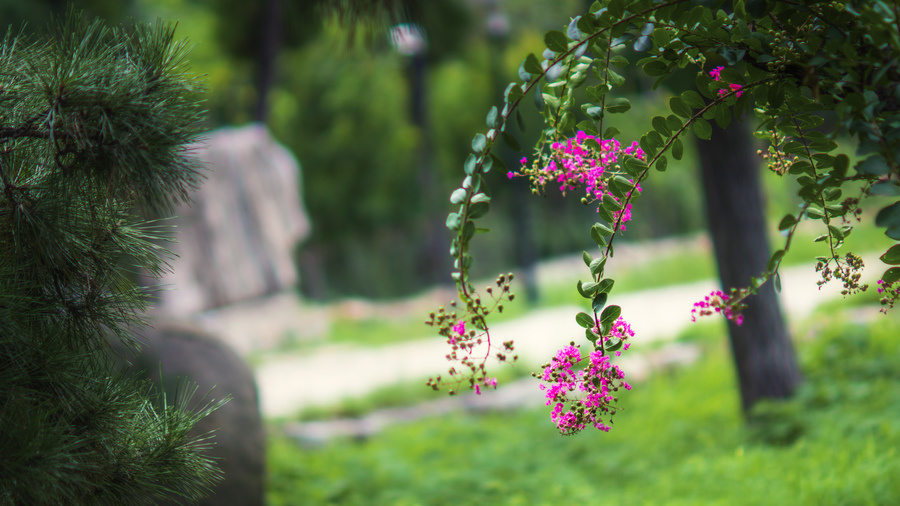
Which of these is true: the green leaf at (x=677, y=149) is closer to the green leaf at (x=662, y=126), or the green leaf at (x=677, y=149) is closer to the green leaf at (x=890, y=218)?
the green leaf at (x=662, y=126)

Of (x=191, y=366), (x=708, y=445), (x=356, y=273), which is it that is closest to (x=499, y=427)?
(x=708, y=445)

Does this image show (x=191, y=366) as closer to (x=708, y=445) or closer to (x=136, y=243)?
(x=136, y=243)

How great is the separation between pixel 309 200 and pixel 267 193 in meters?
4.88

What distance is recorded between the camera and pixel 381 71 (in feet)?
49.9

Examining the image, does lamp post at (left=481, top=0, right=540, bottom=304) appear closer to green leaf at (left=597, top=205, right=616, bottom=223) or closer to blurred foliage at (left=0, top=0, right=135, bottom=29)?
blurred foliage at (left=0, top=0, right=135, bottom=29)

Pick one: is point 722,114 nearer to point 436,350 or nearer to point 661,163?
point 661,163

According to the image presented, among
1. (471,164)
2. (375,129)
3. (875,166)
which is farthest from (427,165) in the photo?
(875,166)

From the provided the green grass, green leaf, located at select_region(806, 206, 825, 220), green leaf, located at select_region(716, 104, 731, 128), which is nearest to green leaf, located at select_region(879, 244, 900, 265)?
green leaf, located at select_region(806, 206, 825, 220)

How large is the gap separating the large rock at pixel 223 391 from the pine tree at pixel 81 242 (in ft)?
5.31

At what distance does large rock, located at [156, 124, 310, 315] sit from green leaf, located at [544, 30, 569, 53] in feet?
27.8

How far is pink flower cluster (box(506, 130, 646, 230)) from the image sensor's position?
4.68 ft

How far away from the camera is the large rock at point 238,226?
9.51 meters

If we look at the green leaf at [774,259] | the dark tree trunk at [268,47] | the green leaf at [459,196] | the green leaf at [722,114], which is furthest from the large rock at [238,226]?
the green leaf at [774,259]

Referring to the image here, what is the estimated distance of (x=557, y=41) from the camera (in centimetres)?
136
